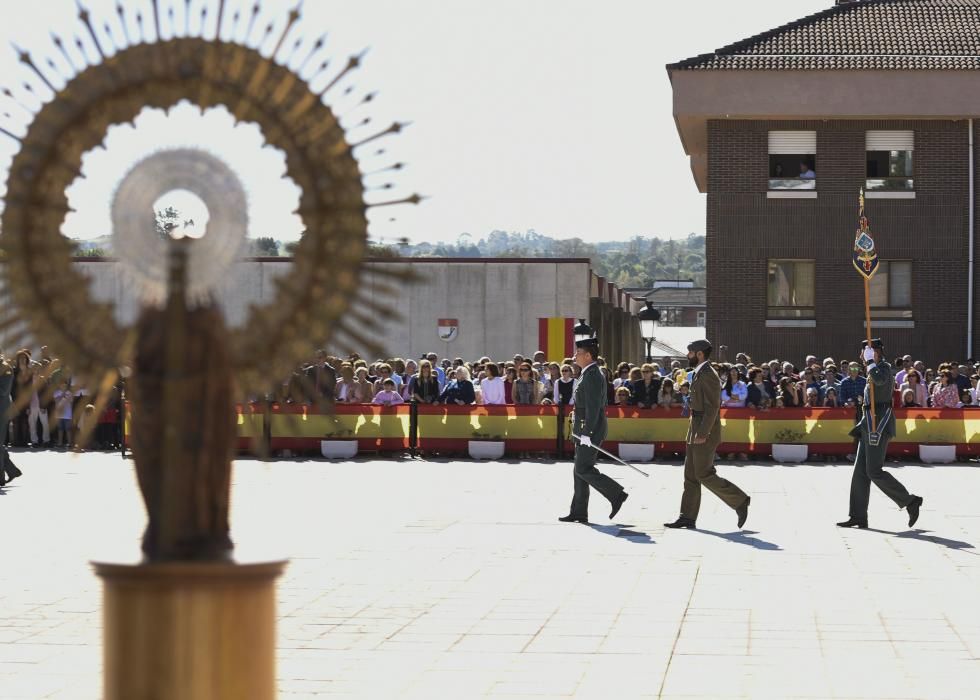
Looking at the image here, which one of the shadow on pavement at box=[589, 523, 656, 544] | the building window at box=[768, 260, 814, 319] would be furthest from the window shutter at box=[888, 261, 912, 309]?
the shadow on pavement at box=[589, 523, 656, 544]

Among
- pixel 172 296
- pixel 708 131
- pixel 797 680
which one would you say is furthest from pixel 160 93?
pixel 708 131

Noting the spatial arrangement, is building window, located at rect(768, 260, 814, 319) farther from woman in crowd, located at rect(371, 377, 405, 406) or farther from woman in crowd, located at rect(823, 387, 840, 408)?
woman in crowd, located at rect(371, 377, 405, 406)

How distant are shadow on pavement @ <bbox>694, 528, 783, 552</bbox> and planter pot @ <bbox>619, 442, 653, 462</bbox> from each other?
30.4 feet

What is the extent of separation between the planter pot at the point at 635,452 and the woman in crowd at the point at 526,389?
6.04 ft

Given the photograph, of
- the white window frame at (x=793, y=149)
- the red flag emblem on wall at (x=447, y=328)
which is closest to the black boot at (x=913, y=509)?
the white window frame at (x=793, y=149)

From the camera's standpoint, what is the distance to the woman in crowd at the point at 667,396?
25359mm

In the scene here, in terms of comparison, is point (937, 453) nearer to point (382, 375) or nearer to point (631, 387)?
point (631, 387)

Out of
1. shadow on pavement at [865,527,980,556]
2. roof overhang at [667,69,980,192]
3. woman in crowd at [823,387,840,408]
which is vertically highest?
roof overhang at [667,69,980,192]

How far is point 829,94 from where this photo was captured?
38.3m

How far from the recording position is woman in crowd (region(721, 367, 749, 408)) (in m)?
25.5

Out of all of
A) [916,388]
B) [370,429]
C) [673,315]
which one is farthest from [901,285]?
[673,315]

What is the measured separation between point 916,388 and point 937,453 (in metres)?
2.01

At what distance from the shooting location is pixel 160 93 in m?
5.63

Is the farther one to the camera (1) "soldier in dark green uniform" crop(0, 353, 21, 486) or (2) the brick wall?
(2) the brick wall
